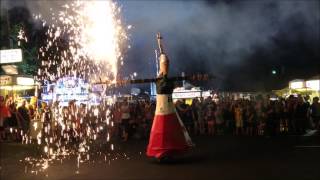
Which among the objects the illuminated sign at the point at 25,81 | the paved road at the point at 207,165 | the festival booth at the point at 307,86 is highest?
the illuminated sign at the point at 25,81

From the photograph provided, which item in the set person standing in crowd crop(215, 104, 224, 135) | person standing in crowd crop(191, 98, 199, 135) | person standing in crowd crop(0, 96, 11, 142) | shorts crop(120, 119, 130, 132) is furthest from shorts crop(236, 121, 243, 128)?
person standing in crowd crop(0, 96, 11, 142)

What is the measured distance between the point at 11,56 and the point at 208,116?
9.43 meters

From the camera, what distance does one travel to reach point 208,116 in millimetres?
20984

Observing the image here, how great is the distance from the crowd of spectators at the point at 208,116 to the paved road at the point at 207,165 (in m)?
4.10

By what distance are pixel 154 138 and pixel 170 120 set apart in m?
0.58

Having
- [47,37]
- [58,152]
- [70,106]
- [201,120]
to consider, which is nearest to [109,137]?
[70,106]

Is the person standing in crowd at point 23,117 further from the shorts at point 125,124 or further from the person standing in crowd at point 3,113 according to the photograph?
the shorts at point 125,124

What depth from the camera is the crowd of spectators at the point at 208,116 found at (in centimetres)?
1969

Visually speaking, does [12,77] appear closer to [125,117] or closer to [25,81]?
[25,81]

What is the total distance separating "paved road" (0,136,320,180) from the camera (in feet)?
32.4

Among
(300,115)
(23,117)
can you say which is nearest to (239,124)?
(300,115)

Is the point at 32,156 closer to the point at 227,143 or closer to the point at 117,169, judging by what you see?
the point at 117,169

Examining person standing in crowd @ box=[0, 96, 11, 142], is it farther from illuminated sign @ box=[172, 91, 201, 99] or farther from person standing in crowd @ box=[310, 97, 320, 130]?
person standing in crowd @ box=[310, 97, 320, 130]

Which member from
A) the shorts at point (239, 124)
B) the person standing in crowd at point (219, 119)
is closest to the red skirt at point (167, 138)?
the shorts at point (239, 124)
